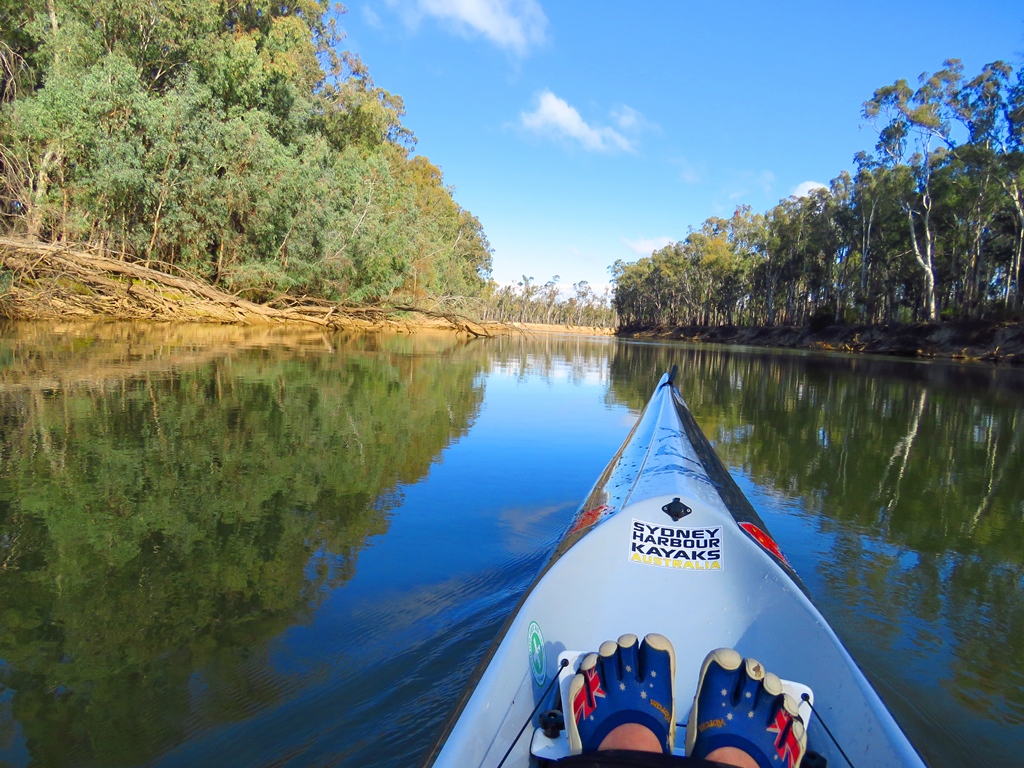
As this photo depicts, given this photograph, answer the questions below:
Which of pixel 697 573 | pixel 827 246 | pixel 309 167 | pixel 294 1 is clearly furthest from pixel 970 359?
pixel 294 1

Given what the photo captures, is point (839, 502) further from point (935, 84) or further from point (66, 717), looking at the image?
point (935, 84)

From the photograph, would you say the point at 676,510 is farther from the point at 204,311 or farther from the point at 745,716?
the point at 204,311

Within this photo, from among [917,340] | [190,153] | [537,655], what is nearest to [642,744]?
[537,655]

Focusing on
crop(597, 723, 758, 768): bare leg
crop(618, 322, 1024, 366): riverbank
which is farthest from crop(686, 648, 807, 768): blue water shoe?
crop(618, 322, 1024, 366): riverbank

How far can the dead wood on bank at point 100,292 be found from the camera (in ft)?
43.2

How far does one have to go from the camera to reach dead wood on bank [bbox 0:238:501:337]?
43.2ft

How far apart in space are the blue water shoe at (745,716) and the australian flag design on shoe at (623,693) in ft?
0.26

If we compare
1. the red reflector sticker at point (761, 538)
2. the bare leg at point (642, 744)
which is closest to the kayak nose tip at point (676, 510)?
the red reflector sticker at point (761, 538)

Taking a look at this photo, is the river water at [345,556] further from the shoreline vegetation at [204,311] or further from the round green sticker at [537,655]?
the shoreline vegetation at [204,311]

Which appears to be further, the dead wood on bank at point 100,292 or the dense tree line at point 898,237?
the dense tree line at point 898,237

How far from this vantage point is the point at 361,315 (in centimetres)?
2452

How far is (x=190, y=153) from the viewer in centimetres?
1716

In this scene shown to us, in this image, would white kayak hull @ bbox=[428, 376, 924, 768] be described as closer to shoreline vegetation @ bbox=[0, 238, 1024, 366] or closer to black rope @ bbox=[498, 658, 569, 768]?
black rope @ bbox=[498, 658, 569, 768]

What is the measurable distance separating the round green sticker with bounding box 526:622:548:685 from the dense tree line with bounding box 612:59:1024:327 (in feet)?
104
